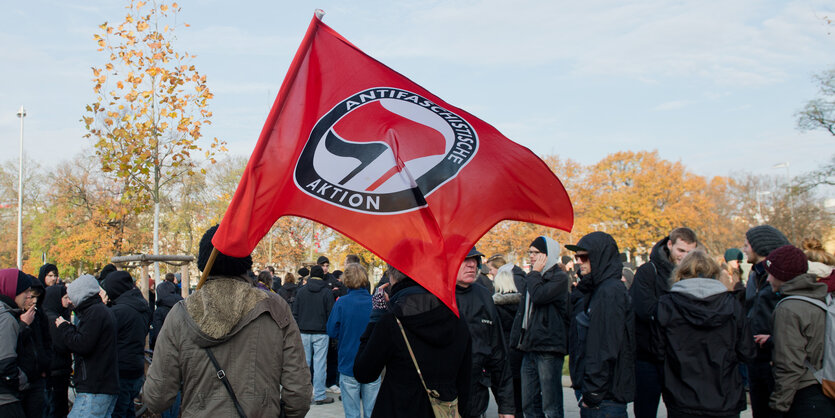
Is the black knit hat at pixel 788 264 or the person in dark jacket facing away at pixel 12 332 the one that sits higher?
the black knit hat at pixel 788 264

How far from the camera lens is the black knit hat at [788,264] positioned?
17.4 feet

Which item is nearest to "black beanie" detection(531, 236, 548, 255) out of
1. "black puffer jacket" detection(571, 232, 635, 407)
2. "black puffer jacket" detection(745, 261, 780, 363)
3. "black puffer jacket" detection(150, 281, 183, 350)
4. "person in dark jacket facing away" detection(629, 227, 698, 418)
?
Answer: "person in dark jacket facing away" detection(629, 227, 698, 418)

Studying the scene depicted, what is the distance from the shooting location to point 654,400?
6016 mm

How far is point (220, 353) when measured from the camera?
3348 millimetres

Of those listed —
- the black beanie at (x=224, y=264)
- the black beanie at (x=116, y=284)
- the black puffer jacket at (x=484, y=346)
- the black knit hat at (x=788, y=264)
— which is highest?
the black beanie at (x=224, y=264)

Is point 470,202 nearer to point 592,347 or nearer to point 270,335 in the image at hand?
point 270,335

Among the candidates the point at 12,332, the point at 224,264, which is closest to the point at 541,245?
the point at 224,264

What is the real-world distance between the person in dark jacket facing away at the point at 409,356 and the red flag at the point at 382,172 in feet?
1.34

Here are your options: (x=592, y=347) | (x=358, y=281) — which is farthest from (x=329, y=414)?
(x=592, y=347)

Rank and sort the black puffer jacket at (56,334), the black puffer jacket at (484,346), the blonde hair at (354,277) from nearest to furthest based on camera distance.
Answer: the black puffer jacket at (484,346) < the black puffer jacket at (56,334) < the blonde hair at (354,277)

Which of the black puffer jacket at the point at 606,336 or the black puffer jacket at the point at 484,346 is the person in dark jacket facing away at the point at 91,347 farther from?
the black puffer jacket at the point at 606,336

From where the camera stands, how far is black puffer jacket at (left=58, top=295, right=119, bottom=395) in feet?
20.0

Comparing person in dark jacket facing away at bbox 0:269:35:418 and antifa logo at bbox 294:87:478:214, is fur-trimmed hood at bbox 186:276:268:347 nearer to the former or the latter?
antifa logo at bbox 294:87:478:214

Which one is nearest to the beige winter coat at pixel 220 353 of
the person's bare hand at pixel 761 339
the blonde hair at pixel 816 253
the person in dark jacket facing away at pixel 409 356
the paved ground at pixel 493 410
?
the person in dark jacket facing away at pixel 409 356
